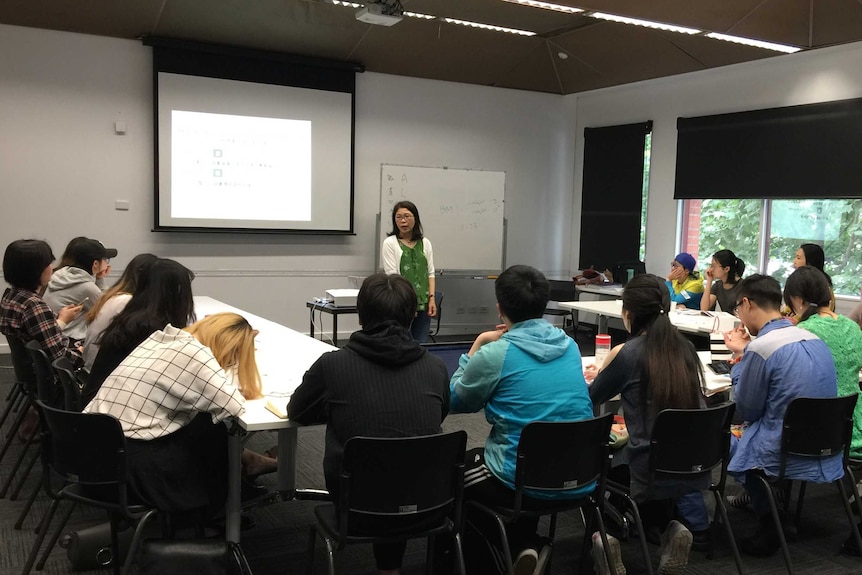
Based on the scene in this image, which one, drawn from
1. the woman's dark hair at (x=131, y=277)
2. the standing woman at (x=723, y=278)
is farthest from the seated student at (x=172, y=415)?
the standing woman at (x=723, y=278)

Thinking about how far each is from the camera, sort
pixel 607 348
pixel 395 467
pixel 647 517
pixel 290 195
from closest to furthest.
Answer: pixel 395 467 < pixel 647 517 < pixel 607 348 < pixel 290 195

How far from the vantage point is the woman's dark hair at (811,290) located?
307cm

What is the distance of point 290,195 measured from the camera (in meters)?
7.13

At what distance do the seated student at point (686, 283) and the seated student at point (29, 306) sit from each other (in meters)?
4.50

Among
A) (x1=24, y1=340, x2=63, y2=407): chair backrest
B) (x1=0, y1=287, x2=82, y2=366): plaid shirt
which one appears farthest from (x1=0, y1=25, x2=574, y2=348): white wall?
(x1=24, y1=340, x2=63, y2=407): chair backrest

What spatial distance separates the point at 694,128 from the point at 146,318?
20.4 feet

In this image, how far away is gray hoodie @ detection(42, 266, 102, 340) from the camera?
145 inches

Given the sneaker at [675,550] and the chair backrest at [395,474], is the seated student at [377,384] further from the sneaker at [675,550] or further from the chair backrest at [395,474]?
the sneaker at [675,550]

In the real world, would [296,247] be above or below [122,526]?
above

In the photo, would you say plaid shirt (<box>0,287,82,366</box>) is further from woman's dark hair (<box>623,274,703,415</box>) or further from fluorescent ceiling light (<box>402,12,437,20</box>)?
fluorescent ceiling light (<box>402,12,437,20</box>)

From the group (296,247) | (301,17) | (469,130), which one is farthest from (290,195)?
(469,130)

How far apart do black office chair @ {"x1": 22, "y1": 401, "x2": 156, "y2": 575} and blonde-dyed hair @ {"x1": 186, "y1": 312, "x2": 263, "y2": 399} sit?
18.9 inches

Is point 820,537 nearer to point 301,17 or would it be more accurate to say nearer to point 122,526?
point 122,526

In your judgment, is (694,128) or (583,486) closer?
(583,486)
